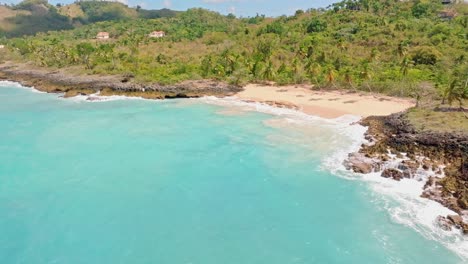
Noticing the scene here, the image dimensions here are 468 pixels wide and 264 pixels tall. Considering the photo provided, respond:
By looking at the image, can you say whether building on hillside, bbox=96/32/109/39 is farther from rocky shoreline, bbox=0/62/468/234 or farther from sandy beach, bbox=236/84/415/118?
rocky shoreline, bbox=0/62/468/234

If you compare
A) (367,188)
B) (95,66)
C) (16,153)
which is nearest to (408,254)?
(367,188)

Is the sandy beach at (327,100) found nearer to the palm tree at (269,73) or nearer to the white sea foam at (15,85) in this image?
the palm tree at (269,73)

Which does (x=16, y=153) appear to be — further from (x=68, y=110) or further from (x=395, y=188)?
(x=395, y=188)

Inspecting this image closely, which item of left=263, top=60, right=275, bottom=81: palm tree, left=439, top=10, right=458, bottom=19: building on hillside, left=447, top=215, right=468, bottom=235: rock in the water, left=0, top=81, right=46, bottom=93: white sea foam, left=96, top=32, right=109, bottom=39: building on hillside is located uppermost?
left=439, top=10, right=458, bottom=19: building on hillside

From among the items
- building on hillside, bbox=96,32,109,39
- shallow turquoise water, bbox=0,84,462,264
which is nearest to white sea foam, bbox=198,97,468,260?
shallow turquoise water, bbox=0,84,462,264

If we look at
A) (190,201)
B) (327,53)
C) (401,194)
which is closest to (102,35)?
(327,53)
